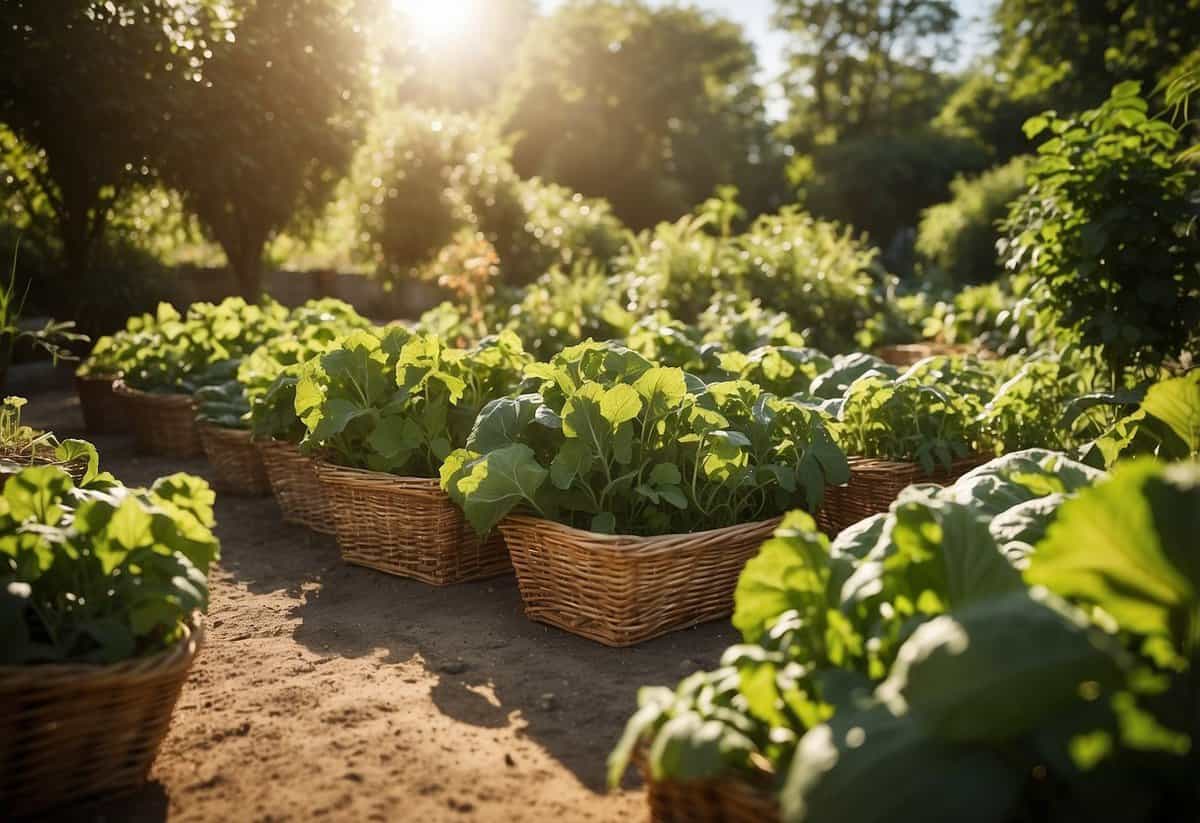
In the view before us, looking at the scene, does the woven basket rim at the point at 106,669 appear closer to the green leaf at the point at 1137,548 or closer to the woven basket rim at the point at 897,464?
the green leaf at the point at 1137,548

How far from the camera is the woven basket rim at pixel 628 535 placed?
2.72 metres

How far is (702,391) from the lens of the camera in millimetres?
3098

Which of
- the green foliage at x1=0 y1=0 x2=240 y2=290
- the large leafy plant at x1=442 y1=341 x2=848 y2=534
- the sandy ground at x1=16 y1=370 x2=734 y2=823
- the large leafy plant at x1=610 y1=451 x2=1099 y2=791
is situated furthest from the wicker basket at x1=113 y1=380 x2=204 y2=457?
the large leafy plant at x1=610 y1=451 x2=1099 y2=791

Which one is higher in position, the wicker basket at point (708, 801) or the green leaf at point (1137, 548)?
the green leaf at point (1137, 548)

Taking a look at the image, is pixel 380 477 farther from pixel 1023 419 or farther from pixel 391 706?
pixel 1023 419

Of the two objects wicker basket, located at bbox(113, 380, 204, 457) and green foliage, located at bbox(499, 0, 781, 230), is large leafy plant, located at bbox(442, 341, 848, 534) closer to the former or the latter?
wicker basket, located at bbox(113, 380, 204, 457)

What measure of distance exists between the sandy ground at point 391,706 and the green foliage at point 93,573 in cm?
36

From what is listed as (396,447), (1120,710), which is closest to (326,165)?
(396,447)

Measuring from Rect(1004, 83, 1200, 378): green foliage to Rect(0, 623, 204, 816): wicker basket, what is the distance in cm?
342

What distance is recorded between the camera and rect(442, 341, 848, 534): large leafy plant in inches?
111

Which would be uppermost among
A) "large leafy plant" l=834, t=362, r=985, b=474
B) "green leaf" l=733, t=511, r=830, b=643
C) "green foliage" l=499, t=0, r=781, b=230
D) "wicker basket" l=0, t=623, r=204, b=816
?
"green foliage" l=499, t=0, r=781, b=230

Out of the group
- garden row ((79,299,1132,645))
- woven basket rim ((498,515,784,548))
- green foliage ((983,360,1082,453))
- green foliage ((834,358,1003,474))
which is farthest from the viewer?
green foliage ((983,360,1082,453))

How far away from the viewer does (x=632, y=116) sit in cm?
2988

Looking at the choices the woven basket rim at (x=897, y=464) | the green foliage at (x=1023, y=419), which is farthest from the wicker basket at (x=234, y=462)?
the green foliage at (x=1023, y=419)
